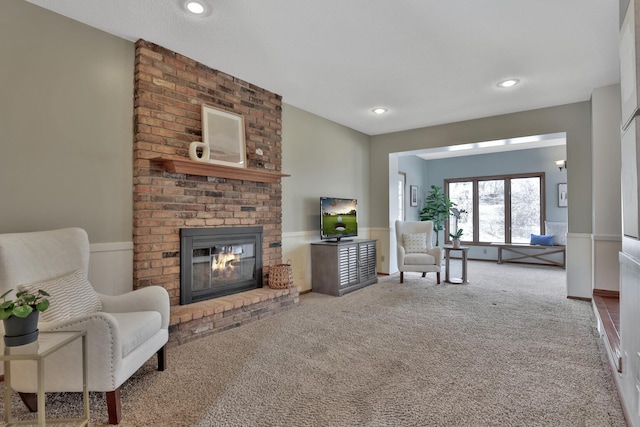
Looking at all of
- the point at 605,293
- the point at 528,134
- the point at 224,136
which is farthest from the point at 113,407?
the point at 528,134

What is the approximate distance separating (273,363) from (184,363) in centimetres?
64

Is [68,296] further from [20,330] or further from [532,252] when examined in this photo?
[532,252]

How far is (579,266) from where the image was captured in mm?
4211

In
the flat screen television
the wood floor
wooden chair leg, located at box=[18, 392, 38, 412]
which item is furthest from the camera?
the flat screen television

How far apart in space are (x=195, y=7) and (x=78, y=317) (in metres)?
2.12

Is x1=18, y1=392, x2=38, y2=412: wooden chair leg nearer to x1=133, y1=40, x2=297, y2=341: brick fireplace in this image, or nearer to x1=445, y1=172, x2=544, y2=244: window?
x1=133, y1=40, x2=297, y2=341: brick fireplace

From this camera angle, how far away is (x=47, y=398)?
195cm

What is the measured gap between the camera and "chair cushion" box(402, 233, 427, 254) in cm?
547

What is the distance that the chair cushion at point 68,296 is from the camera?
184cm

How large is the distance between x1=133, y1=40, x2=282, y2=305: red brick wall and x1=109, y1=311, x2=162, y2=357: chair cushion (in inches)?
29.3

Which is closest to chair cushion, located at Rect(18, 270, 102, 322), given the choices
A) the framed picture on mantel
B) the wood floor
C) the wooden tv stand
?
the framed picture on mantel

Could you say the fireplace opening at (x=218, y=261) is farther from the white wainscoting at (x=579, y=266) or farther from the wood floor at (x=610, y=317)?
the white wainscoting at (x=579, y=266)

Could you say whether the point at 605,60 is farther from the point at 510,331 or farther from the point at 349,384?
the point at 349,384

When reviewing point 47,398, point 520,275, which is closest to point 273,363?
point 47,398
